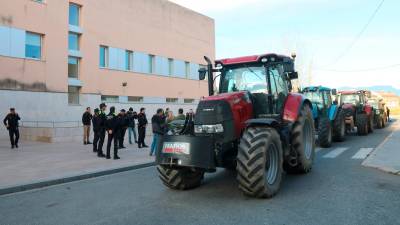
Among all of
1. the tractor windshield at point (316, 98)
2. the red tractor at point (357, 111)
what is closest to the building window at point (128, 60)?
the red tractor at point (357, 111)

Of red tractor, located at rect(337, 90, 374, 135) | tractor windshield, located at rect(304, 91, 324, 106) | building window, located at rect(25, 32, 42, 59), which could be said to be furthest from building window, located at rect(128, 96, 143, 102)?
tractor windshield, located at rect(304, 91, 324, 106)

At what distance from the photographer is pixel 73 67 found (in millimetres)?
Result: 27141

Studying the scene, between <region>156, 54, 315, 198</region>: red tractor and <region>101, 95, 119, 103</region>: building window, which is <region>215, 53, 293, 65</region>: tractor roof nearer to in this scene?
<region>156, 54, 315, 198</region>: red tractor

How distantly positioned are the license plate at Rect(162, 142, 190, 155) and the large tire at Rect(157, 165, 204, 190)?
2.01 ft

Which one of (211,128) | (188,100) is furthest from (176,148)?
(188,100)

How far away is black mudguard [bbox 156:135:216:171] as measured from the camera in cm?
665

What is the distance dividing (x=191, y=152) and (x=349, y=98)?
57.6 feet

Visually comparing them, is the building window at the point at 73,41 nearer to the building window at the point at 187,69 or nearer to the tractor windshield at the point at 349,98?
the building window at the point at 187,69

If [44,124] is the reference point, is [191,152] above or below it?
above

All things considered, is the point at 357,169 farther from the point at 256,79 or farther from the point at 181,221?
the point at 181,221

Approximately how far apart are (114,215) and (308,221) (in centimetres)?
296

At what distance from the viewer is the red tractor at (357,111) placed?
18.6 meters

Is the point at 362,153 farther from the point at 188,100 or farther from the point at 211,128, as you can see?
the point at 188,100

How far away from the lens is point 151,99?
110ft
